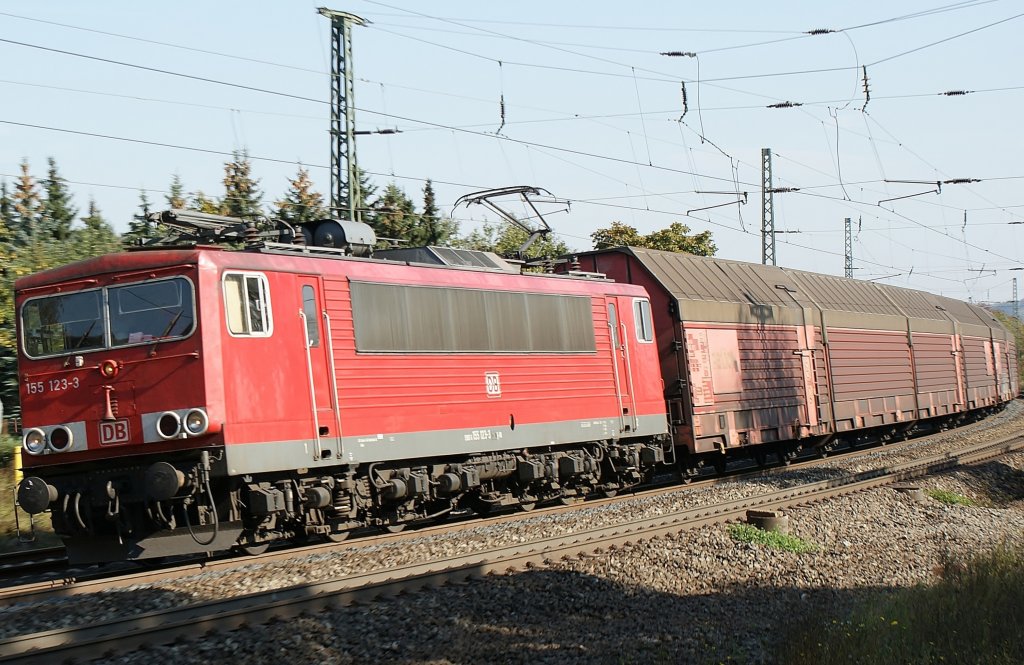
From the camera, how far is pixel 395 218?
3181 centimetres

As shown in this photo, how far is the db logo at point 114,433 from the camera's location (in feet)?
37.9

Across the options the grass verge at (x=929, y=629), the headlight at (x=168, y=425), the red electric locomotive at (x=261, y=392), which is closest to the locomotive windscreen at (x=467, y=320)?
the red electric locomotive at (x=261, y=392)

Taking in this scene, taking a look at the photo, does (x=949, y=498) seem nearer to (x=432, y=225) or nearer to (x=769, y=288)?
(x=769, y=288)

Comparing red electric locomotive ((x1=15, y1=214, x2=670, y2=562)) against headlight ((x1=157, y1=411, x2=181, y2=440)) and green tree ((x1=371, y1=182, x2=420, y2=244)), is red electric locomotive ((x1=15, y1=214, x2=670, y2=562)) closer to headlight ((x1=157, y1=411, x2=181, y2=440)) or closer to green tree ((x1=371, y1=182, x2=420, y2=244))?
headlight ((x1=157, y1=411, x2=181, y2=440))

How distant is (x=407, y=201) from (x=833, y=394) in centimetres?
1407

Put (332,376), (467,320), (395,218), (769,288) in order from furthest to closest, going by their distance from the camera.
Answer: (395,218) < (769,288) < (467,320) < (332,376)

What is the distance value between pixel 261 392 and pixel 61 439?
86.8 inches

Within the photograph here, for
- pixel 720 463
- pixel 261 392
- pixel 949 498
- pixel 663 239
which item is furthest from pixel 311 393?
pixel 663 239

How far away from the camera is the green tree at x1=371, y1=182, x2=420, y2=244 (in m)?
31.3

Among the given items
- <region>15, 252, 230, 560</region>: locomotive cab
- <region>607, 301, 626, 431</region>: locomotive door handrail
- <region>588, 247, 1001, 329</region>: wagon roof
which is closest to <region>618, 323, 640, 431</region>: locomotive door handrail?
<region>607, 301, 626, 431</region>: locomotive door handrail

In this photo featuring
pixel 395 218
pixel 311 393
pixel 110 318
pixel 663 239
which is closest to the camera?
pixel 110 318

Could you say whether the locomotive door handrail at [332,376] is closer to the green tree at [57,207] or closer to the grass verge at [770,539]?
the grass verge at [770,539]

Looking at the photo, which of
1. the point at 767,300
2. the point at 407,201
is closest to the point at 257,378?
the point at 767,300

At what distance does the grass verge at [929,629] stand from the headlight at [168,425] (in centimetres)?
646
